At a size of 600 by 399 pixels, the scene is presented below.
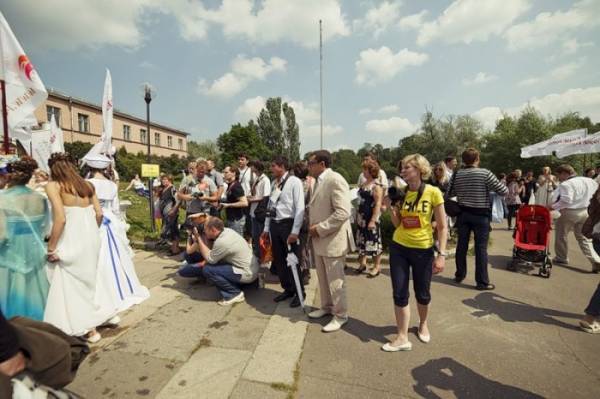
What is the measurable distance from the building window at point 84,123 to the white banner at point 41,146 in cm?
4300

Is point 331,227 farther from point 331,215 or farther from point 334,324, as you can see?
point 334,324

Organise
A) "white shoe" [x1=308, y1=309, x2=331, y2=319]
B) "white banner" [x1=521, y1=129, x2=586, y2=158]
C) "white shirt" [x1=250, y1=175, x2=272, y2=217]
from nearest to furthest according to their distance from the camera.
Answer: "white shoe" [x1=308, y1=309, x2=331, y2=319] → "white shirt" [x1=250, y1=175, x2=272, y2=217] → "white banner" [x1=521, y1=129, x2=586, y2=158]

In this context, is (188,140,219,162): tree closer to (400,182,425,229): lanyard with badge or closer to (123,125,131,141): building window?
(123,125,131,141): building window

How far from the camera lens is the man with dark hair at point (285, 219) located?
3916 millimetres

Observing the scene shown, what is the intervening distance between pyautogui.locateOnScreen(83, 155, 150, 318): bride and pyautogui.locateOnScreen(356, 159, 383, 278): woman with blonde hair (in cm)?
355

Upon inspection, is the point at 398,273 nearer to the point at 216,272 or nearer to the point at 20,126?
the point at 216,272

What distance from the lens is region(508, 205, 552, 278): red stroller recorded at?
16.9 ft

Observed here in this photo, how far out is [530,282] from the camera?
16.2 ft

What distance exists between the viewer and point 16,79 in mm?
3982

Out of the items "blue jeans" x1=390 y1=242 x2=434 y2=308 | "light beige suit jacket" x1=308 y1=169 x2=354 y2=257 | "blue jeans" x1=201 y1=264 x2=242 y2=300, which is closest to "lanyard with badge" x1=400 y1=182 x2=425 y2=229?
"blue jeans" x1=390 y1=242 x2=434 y2=308

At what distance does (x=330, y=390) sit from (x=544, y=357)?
87.5 inches

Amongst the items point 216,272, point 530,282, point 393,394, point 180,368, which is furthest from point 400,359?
point 530,282

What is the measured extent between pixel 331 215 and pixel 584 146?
9228mm

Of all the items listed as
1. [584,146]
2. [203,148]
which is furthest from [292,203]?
[203,148]
